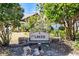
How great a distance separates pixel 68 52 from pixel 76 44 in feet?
0.37

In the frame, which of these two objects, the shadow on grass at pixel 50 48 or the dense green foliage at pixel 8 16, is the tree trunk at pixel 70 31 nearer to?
the shadow on grass at pixel 50 48

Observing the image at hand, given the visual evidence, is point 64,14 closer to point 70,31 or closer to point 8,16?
point 70,31

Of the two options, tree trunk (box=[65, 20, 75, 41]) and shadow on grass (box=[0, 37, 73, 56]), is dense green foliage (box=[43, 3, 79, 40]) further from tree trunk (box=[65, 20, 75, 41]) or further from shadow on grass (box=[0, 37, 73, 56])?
shadow on grass (box=[0, 37, 73, 56])

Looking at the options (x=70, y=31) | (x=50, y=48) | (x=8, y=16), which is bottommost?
(x=50, y=48)

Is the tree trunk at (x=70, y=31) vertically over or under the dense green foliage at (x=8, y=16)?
under

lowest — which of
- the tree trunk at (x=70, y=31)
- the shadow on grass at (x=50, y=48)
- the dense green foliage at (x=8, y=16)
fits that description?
the shadow on grass at (x=50, y=48)

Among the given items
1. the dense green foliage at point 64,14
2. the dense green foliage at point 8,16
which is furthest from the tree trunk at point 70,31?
the dense green foliage at point 8,16

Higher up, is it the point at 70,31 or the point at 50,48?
the point at 70,31

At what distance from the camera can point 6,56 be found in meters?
2.68

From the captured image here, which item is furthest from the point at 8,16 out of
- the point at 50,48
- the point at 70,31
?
the point at 70,31

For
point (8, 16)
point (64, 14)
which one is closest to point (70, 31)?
point (64, 14)

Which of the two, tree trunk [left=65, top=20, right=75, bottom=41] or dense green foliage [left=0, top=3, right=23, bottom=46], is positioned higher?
dense green foliage [left=0, top=3, right=23, bottom=46]

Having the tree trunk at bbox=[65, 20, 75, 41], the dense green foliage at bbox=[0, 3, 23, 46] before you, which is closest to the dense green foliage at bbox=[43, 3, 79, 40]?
the tree trunk at bbox=[65, 20, 75, 41]

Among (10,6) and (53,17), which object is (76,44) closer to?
(53,17)
